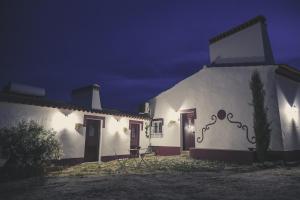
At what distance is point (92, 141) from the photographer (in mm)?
12633

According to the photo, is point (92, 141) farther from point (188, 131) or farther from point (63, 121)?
point (188, 131)

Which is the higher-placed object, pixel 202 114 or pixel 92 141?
pixel 202 114

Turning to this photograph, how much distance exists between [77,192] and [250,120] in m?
9.62

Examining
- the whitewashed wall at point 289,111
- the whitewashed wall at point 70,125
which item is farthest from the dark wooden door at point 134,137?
the whitewashed wall at point 289,111

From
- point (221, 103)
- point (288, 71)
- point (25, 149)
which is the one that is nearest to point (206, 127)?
point (221, 103)

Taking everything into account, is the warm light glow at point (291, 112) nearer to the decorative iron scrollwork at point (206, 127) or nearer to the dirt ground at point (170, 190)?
the decorative iron scrollwork at point (206, 127)

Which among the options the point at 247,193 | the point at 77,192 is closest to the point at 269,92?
the point at 247,193

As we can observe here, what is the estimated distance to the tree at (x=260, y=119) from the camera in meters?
9.98

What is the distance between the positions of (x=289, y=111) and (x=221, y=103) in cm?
353

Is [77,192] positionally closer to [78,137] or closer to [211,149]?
[78,137]

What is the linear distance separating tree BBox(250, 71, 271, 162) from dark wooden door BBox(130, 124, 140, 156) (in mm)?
7909

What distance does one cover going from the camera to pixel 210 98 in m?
13.2

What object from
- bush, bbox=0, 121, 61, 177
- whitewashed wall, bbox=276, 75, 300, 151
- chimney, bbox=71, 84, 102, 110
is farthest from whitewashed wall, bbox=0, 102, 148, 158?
whitewashed wall, bbox=276, 75, 300, 151

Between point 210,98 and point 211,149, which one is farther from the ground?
point 210,98
